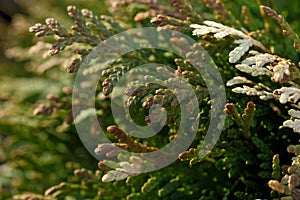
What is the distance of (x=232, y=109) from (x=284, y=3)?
2.83ft

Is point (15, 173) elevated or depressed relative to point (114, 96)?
depressed

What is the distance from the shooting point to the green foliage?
3.94ft

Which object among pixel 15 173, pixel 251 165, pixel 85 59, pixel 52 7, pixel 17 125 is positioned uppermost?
pixel 52 7

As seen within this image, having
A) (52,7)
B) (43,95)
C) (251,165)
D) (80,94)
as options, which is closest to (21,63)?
(52,7)

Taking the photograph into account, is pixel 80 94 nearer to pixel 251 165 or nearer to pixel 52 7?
pixel 251 165

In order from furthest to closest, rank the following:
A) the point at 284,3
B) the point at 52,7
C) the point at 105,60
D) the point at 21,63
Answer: the point at 21,63
the point at 52,7
the point at 284,3
the point at 105,60

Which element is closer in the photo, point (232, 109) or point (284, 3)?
point (232, 109)

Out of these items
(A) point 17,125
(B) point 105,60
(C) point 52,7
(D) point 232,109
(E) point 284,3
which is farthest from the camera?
(C) point 52,7

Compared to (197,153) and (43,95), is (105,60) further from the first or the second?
(43,95)

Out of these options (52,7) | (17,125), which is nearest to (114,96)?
(17,125)

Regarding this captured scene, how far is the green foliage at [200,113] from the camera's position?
1200mm

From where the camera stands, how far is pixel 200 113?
1284 mm

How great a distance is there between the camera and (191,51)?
141 cm

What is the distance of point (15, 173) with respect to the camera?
83.0 inches
